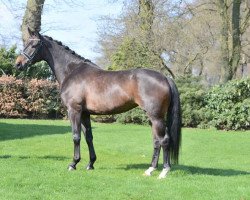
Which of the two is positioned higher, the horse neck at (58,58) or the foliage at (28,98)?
the horse neck at (58,58)

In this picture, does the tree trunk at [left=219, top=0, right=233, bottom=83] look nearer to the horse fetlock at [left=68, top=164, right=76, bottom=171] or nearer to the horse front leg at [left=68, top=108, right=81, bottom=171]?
the horse front leg at [left=68, top=108, right=81, bottom=171]

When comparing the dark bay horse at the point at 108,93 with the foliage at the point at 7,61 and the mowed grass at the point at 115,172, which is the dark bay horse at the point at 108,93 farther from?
the foliage at the point at 7,61

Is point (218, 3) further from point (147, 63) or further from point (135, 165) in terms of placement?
point (135, 165)

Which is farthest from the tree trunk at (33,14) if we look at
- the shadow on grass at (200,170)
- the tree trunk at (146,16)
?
the shadow on grass at (200,170)

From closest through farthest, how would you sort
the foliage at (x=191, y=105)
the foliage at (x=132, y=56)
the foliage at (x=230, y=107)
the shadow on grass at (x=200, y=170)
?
the shadow on grass at (x=200, y=170) < the foliage at (x=230, y=107) < the foliage at (x=191, y=105) < the foliage at (x=132, y=56)

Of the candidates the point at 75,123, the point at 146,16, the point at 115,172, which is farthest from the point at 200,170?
the point at 146,16

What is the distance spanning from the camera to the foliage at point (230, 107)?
2123 cm

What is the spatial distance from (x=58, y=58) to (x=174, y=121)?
276 cm

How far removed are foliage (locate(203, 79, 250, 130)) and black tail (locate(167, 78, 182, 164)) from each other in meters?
13.4

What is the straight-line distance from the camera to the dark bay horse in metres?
8.16

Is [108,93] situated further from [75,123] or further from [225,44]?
[225,44]

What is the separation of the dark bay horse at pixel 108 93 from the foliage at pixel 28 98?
55.8ft

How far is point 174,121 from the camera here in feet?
27.3

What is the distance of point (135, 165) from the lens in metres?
9.85
